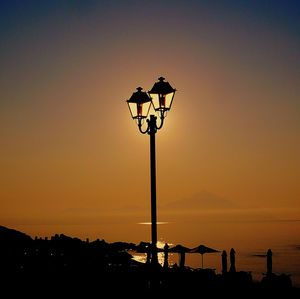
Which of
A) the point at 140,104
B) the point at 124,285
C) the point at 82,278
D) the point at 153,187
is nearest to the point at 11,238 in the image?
the point at 82,278

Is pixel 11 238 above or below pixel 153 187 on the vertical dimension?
below

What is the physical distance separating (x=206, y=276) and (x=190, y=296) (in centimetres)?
446

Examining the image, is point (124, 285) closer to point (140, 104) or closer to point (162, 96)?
point (140, 104)

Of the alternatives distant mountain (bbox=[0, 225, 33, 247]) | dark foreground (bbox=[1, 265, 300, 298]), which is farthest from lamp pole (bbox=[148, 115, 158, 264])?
distant mountain (bbox=[0, 225, 33, 247])

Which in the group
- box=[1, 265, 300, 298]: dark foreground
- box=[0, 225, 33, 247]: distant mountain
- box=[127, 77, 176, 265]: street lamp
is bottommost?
box=[1, 265, 300, 298]: dark foreground

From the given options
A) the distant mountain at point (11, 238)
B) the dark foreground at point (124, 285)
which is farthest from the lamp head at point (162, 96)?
the distant mountain at point (11, 238)

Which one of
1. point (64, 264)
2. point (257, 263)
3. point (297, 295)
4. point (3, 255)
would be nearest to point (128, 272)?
point (64, 264)

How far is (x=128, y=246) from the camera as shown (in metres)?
33.0

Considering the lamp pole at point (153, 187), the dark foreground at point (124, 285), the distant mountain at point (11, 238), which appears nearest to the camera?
the lamp pole at point (153, 187)

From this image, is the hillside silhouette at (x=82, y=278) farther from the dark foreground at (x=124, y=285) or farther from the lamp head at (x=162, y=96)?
the lamp head at (x=162, y=96)

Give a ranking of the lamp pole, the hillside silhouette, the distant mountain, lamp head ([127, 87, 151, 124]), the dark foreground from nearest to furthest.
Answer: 1. the lamp pole
2. lamp head ([127, 87, 151, 124])
3. the dark foreground
4. the hillside silhouette
5. the distant mountain

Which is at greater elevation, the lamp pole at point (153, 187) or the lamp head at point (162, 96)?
the lamp head at point (162, 96)

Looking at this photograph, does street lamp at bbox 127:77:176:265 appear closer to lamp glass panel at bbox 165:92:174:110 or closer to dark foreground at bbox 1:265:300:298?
lamp glass panel at bbox 165:92:174:110

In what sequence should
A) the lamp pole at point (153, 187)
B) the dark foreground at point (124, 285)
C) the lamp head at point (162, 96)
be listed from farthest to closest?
the dark foreground at point (124, 285) < the lamp head at point (162, 96) < the lamp pole at point (153, 187)
